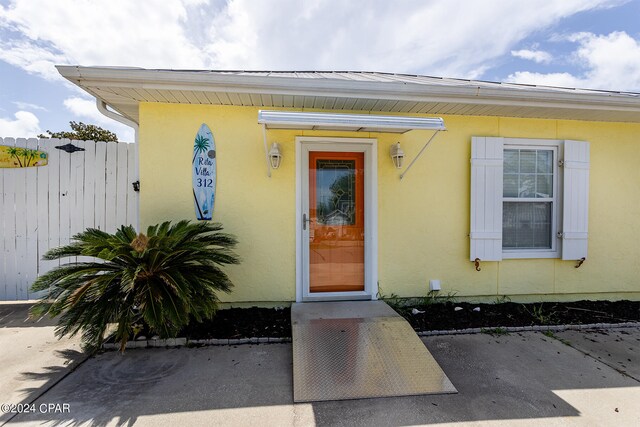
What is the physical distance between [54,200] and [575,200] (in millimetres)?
7657

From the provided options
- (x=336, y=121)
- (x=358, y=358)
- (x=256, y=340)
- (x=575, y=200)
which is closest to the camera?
(x=358, y=358)

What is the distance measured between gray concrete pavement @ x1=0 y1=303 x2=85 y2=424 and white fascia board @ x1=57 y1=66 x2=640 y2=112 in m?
2.83

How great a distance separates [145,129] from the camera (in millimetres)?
3758

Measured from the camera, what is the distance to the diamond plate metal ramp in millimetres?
2420

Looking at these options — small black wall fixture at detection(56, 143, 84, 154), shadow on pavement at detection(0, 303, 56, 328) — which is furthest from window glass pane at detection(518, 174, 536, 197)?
small black wall fixture at detection(56, 143, 84, 154)

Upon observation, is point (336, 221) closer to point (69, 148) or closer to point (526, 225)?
point (526, 225)

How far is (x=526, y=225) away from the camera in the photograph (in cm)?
447

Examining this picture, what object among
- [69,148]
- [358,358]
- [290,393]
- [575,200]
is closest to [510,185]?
[575,200]

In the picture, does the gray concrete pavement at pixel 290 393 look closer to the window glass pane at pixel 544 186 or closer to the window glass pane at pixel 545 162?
the window glass pane at pixel 544 186

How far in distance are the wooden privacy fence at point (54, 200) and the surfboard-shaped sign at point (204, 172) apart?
58.7 inches

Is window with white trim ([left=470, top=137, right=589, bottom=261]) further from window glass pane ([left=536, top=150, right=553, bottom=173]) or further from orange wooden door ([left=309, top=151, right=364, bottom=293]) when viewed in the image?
orange wooden door ([left=309, top=151, right=364, bottom=293])

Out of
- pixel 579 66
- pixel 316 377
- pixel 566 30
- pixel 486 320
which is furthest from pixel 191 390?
pixel 579 66

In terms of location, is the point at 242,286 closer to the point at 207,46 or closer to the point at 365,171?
the point at 365,171

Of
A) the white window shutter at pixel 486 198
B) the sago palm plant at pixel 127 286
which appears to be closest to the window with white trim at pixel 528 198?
the white window shutter at pixel 486 198
